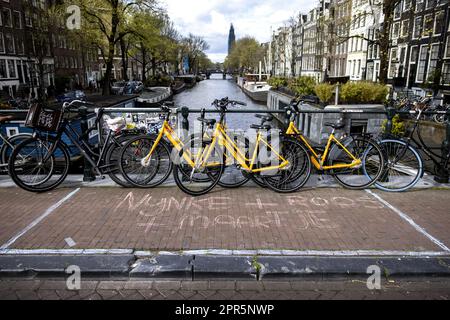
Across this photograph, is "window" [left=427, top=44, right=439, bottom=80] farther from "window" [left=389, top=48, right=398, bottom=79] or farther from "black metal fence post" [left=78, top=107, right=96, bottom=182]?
"black metal fence post" [left=78, top=107, right=96, bottom=182]

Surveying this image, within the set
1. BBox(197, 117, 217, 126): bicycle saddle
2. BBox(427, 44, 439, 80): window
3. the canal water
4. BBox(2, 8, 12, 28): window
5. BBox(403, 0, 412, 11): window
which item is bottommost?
the canal water

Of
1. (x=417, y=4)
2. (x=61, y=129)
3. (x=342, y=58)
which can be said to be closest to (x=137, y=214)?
(x=61, y=129)

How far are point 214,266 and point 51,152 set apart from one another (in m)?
3.09

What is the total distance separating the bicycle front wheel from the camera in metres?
5.18

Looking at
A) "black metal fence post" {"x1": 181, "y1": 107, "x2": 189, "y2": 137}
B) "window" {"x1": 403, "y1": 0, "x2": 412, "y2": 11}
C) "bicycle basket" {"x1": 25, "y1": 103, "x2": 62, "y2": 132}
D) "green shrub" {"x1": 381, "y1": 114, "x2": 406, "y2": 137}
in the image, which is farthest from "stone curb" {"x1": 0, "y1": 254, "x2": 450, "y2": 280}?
"window" {"x1": 403, "y1": 0, "x2": 412, "y2": 11}

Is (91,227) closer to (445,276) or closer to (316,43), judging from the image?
(445,276)

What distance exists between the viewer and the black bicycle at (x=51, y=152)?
4.89 meters

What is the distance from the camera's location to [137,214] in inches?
170

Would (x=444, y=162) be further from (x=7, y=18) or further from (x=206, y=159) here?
(x=7, y=18)

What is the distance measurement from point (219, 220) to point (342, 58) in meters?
52.6

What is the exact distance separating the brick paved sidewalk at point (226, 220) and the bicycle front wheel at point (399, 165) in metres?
0.21

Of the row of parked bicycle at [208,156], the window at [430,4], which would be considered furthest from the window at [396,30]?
the row of parked bicycle at [208,156]

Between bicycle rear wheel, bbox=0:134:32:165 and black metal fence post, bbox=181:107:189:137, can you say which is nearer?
bicycle rear wheel, bbox=0:134:32:165

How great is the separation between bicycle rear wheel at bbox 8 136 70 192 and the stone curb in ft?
6.23
